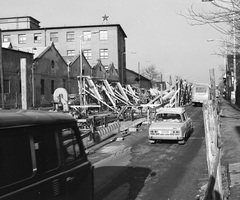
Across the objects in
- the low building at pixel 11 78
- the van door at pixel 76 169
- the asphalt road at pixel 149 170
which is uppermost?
the low building at pixel 11 78

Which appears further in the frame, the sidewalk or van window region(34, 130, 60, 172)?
the sidewalk

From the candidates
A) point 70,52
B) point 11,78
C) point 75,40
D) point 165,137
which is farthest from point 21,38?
point 165,137

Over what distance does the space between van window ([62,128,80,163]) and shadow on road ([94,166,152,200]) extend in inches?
111

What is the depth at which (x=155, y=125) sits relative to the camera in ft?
52.4

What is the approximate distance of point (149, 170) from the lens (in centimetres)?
1064

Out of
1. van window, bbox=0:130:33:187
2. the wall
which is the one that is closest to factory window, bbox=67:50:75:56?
the wall

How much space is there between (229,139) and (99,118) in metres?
8.14

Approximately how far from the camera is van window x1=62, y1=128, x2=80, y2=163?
4.88 metres

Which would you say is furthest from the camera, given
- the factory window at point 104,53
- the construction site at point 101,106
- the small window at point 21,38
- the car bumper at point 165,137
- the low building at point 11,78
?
the factory window at point 104,53

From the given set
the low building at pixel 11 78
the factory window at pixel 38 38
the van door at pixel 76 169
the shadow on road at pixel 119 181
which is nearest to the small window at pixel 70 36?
the factory window at pixel 38 38

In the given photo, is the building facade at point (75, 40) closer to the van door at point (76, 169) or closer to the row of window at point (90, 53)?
the row of window at point (90, 53)

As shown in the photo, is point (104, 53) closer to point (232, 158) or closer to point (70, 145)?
point (232, 158)

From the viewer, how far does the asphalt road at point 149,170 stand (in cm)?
810

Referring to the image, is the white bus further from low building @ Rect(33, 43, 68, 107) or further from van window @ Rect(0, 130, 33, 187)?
van window @ Rect(0, 130, 33, 187)
